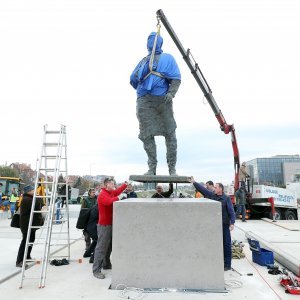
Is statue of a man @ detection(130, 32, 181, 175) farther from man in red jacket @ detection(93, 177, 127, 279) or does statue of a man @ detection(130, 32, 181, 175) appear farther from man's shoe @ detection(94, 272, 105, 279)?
man's shoe @ detection(94, 272, 105, 279)

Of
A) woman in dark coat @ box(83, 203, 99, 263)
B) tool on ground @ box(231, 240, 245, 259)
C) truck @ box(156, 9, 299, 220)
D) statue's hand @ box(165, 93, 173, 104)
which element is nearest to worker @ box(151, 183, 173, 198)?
woman in dark coat @ box(83, 203, 99, 263)

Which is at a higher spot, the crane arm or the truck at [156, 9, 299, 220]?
the crane arm

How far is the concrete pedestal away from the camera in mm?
4152

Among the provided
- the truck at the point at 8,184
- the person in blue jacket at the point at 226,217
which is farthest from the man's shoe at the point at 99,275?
the truck at the point at 8,184

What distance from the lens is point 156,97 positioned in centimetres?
529

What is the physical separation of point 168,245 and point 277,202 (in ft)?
38.6

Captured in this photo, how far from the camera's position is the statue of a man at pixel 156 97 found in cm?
523

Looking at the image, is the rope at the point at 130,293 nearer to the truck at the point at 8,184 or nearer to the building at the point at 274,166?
the truck at the point at 8,184

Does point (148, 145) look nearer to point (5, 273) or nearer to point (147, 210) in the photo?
point (147, 210)

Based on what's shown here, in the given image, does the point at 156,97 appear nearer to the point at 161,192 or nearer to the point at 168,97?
the point at 168,97

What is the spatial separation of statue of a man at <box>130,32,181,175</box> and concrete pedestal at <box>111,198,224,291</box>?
44.7 inches

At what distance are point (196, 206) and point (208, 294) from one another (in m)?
1.12

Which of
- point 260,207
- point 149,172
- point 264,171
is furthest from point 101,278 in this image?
point 264,171

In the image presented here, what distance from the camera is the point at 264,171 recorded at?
89188mm
